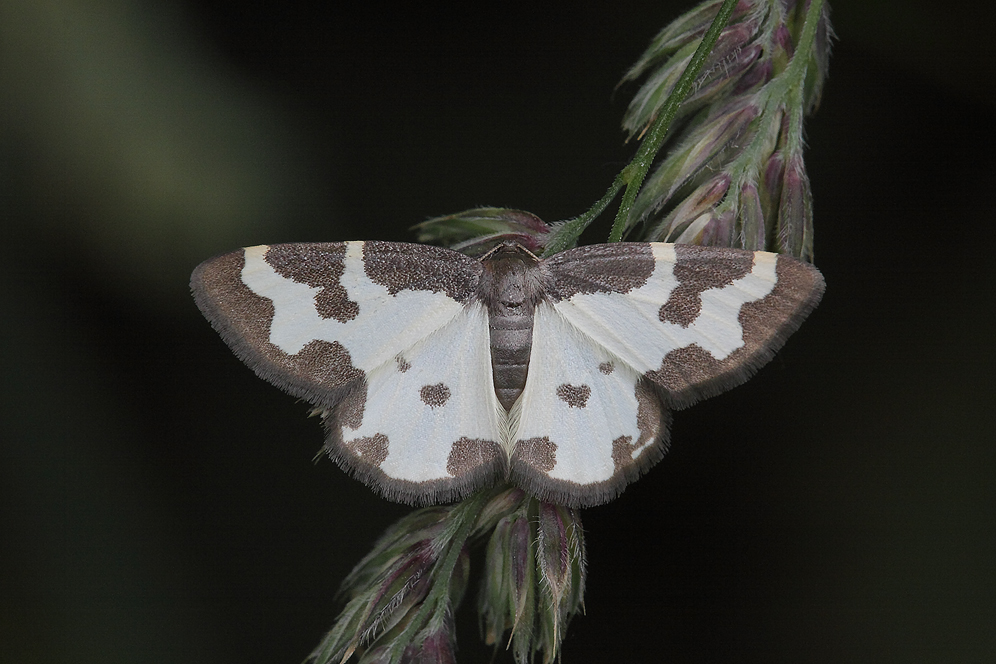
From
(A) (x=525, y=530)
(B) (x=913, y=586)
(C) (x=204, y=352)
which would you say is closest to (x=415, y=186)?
(C) (x=204, y=352)

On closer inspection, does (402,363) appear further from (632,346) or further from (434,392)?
(632,346)

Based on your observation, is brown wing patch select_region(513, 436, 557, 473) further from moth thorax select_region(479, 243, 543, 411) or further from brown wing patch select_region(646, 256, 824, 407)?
brown wing patch select_region(646, 256, 824, 407)

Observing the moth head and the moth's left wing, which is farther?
the moth head

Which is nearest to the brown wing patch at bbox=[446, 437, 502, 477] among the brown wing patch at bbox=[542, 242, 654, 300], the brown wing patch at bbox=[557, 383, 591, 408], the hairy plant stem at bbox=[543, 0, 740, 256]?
the brown wing patch at bbox=[557, 383, 591, 408]

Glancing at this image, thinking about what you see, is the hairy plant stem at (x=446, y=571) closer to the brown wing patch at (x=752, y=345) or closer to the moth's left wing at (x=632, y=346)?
the moth's left wing at (x=632, y=346)

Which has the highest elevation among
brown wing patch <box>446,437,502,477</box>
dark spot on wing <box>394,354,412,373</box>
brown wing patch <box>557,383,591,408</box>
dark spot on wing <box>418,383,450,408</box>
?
dark spot on wing <box>394,354,412,373</box>

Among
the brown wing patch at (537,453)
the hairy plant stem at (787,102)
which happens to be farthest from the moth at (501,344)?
the hairy plant stem at (787,102)

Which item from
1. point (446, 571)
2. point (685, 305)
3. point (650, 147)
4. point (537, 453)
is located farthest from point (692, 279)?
point (446, 571)

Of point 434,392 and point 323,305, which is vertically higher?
point 323,305
